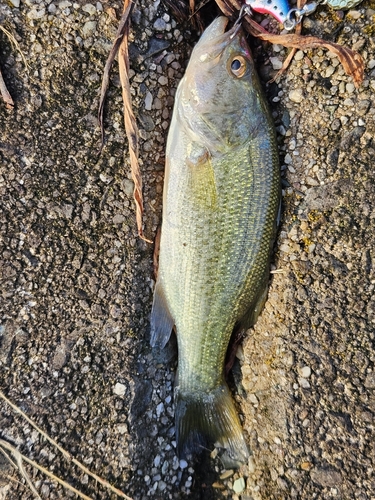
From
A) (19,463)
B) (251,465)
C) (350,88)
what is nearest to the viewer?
(19,463)

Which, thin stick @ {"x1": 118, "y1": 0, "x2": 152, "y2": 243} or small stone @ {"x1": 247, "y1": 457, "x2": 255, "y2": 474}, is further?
small stone @ {"x1": 247, "y1": 457, "x2": 255, "y2": 474}

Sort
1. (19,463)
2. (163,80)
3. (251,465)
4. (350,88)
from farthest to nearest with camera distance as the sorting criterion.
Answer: (163,80), (251,465), (350,88), (19,463)

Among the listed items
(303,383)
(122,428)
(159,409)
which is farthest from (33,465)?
(303,383)

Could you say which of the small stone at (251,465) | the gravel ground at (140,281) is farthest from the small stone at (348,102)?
the small stone at (251,465)

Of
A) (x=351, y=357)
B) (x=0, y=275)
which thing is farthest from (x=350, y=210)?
(x=0, y=275)

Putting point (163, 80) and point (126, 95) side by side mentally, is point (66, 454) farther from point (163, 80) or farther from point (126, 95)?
point (163, 80)

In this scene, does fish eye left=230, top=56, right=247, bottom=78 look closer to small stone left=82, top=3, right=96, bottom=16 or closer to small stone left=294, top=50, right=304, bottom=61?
small stone left=294, top=50, right=304, bottom=61

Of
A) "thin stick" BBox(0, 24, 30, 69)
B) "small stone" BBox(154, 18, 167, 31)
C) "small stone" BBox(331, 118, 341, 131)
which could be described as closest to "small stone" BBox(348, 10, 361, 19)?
"small stone" BBox(331, 118, 341, 131)

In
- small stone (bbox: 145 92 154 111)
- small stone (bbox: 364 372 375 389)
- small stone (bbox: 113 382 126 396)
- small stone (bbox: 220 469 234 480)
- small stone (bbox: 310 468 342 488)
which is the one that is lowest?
small stone (bbox: 220 469 234 480)
